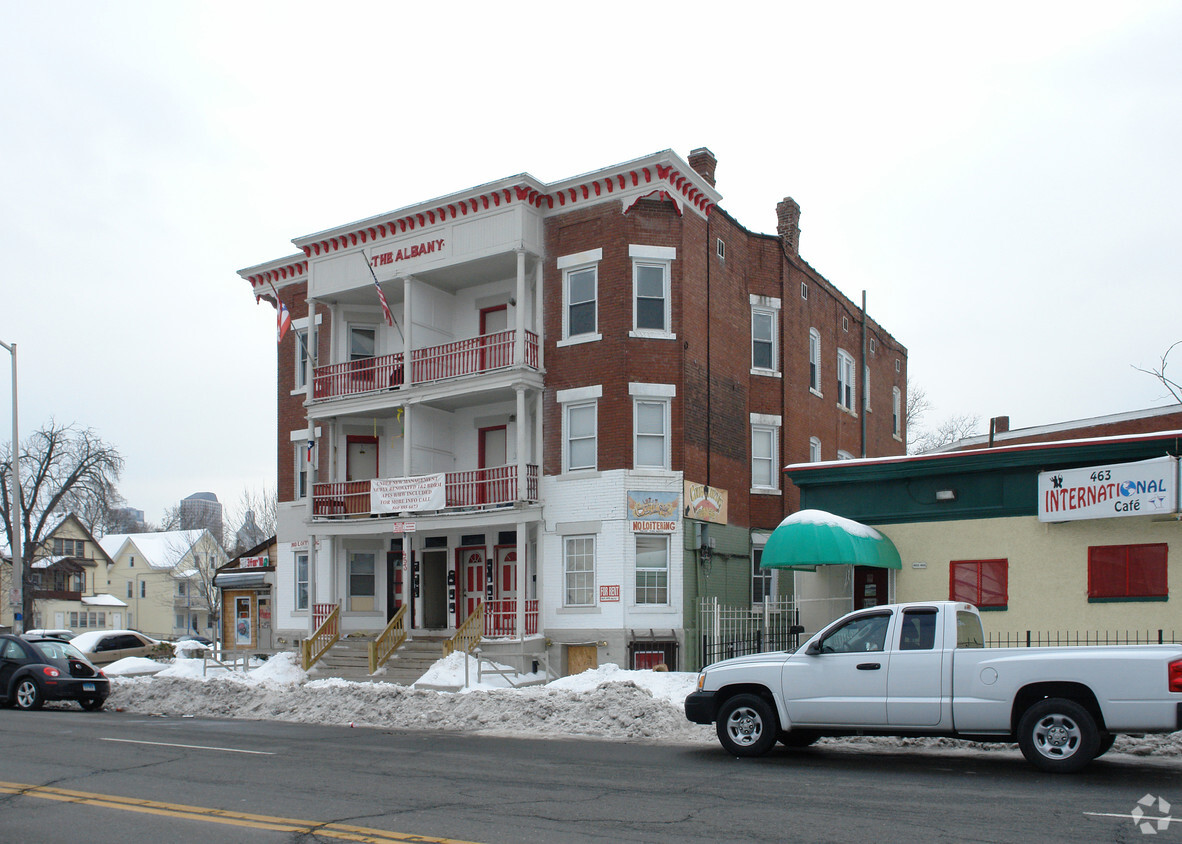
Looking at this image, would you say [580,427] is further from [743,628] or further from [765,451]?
[743,628]

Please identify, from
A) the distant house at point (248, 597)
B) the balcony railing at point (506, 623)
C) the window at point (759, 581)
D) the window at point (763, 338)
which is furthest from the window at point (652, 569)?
the distant house at point (248, 597)

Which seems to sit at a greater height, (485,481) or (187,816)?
(485,481)

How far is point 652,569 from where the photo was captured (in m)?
24.4

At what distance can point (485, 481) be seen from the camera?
25.4 meters

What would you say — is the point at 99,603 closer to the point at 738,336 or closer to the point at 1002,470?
the point at 738,336

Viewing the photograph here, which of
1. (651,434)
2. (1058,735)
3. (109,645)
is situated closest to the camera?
(1058,735)

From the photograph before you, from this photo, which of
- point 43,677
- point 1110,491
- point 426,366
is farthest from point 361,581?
point 1110,491

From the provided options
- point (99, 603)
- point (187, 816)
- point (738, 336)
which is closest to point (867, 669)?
point (187, 816)

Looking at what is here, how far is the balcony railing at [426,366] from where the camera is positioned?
2575 cm

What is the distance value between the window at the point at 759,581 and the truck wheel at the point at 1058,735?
1653 cm

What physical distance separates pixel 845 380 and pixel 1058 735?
23809mm

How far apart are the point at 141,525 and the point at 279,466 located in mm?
108184

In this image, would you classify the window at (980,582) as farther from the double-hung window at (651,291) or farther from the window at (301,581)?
the window at (301,581)

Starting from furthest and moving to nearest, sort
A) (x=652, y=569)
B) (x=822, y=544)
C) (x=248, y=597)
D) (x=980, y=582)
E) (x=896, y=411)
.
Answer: (x=248, y=597) < (x=896, y=411) < (x=652, y=569) < (x=980, y=582) < (x=822, y=544)
